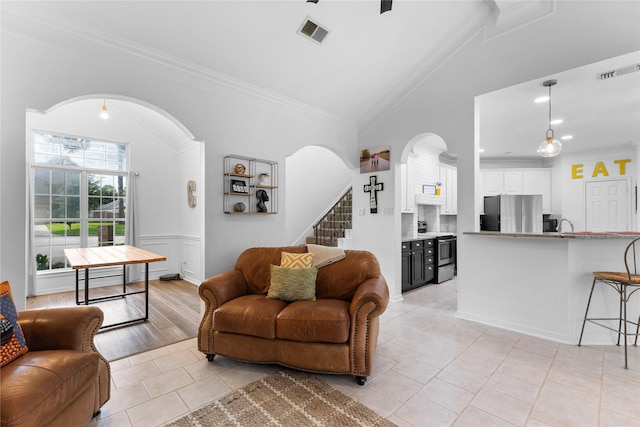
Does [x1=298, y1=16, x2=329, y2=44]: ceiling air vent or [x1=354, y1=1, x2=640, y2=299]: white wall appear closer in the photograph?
[x1=354, y1=1, x2=640, y2=299]: white wall

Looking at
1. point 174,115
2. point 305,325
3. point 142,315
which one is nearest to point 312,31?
point 174,115

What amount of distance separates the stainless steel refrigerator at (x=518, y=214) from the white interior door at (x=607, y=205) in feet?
10.7

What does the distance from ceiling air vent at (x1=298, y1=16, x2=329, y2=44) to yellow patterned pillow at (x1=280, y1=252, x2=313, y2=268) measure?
2404 mm

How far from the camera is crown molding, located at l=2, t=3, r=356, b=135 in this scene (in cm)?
229

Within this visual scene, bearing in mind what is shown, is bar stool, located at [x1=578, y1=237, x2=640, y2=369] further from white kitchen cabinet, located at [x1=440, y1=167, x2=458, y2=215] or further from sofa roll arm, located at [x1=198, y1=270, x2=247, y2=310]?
white kitchen cabinet, located at [x1=440, y1=167, x2=458, y2=215]

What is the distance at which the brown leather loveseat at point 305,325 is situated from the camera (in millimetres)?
2268

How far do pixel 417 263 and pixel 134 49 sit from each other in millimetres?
4875

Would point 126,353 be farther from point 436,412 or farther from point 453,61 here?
point 453,61

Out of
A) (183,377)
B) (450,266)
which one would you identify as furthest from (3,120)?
(450,266)

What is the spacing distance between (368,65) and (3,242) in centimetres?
409

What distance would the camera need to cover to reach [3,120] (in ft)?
7.31

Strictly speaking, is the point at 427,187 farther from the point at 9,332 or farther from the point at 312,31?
the point at 9,332

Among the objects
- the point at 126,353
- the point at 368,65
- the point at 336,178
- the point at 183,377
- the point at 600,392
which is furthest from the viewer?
the point at 336,178

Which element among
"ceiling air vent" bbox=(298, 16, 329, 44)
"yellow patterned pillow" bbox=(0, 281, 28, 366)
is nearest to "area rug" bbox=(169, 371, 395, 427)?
"yellow patterned pillow" bbox=(0, 281, 28, 366)
